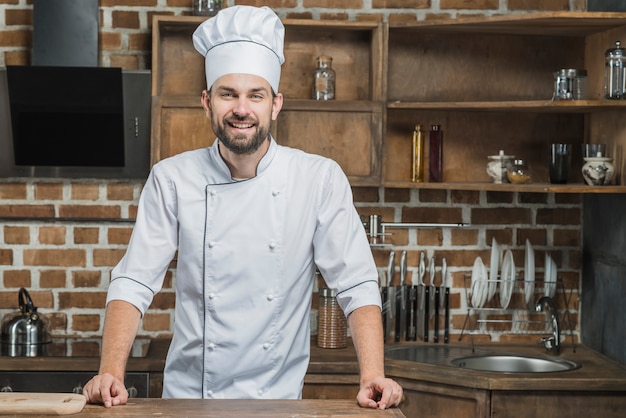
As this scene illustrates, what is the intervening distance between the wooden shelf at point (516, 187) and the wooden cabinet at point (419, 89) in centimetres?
3

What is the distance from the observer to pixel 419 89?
3709 mm

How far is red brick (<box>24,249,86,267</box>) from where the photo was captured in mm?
3662

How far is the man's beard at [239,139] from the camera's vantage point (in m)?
2.28

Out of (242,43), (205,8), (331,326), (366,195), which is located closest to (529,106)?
(366,195)

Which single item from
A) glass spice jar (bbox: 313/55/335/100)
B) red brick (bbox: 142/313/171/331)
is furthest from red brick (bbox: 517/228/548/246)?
red brick (bbox: 142/313/171/331)

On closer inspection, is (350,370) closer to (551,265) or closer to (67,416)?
(551,265)

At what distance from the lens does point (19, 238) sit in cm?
366

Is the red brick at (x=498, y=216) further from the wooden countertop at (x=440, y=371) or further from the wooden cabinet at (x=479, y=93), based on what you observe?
the wooden countertop at (x=440, y=371)

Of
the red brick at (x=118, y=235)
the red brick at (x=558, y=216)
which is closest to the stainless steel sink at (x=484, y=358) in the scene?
the red brick at (x=558, y=216)

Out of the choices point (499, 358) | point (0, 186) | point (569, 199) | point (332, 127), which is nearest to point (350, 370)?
point (499, 358)

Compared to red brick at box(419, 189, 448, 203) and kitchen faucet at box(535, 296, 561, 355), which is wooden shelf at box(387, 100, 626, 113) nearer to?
red brick at box(419, 189, 448, 203)

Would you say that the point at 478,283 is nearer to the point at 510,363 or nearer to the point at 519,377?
the point at 510,363

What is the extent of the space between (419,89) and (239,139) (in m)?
1.56

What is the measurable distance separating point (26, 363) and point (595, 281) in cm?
201
